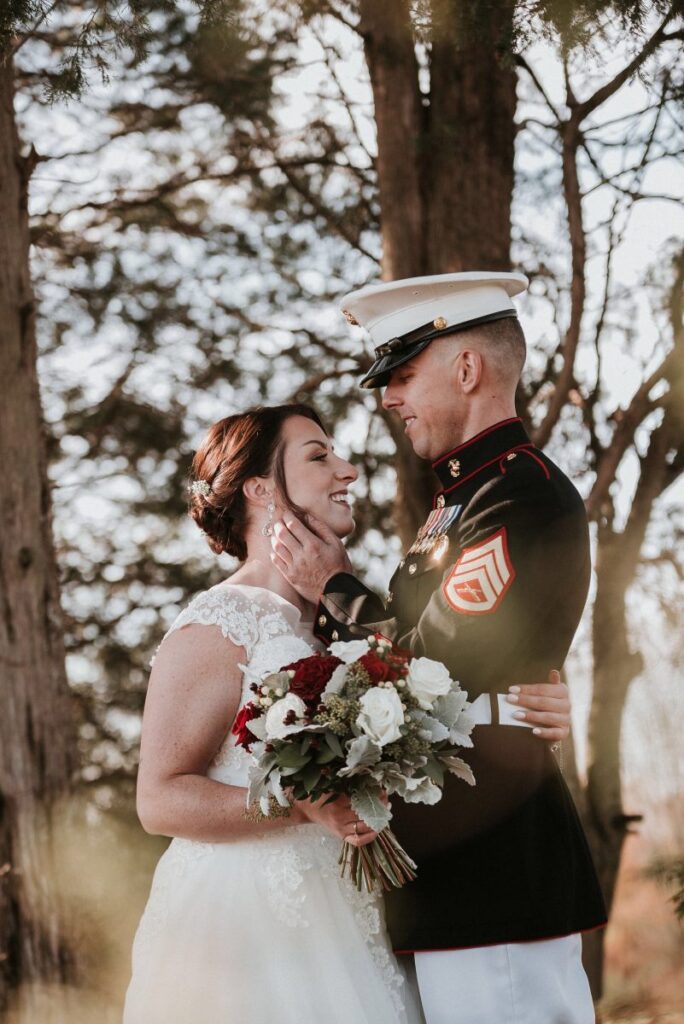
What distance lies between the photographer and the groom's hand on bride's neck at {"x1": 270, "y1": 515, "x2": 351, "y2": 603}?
10.8 feet

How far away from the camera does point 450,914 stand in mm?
2912

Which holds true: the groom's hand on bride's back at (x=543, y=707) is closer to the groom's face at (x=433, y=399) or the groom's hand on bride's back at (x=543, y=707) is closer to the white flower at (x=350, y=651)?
the white flower at (x=350, y=651)

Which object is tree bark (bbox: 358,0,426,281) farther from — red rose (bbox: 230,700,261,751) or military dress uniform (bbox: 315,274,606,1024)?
red rose (bbox: 230,700,261,751)

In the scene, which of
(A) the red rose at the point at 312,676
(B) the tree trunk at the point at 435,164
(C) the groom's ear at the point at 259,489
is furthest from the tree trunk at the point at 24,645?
(A) the red rose at the point at 312,676

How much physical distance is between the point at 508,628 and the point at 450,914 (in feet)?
2.42

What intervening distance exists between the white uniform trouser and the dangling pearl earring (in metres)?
1.37

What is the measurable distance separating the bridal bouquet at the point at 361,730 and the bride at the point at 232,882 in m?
0.35

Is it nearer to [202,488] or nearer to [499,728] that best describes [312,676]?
[499,728]

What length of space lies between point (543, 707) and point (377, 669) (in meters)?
0.67

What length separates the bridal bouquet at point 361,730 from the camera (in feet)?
8.02

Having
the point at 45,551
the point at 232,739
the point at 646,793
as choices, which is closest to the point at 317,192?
the point at 45,551

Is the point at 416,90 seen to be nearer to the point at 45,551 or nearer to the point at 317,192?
the point at 317,192

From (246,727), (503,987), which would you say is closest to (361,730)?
(246,727)

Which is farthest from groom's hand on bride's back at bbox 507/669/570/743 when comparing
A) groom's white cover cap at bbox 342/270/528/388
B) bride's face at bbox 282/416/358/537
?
groom's white cover cap at bbox 342/270/528/388
